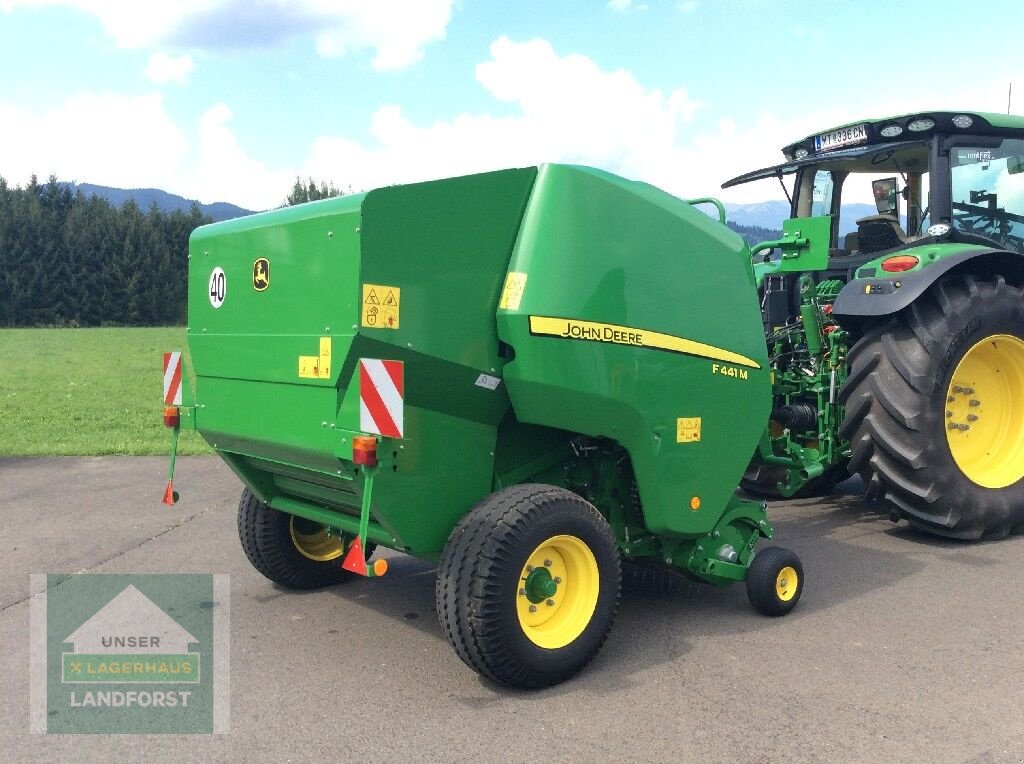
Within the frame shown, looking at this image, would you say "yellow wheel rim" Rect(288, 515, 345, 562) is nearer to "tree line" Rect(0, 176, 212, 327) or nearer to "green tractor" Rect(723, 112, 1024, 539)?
"green tractor" Rect(723, 112, 1024, 539)

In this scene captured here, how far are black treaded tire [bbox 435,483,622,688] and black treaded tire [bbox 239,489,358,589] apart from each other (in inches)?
55.3

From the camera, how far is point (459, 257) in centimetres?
345

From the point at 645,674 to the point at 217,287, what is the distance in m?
2.44

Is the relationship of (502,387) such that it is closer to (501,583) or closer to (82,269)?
(501,583)

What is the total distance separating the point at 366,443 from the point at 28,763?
1.47 meters

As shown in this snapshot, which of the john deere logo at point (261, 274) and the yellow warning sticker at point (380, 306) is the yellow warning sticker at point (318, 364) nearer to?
the yellow warning sticker at point (380, 306)

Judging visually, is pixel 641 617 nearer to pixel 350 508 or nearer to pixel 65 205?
pixel 350 508

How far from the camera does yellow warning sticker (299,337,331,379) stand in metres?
3.33

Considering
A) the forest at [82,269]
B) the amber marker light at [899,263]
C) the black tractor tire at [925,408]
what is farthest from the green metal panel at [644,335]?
the forest at [82,269]

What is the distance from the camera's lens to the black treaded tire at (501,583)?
10.6 feet

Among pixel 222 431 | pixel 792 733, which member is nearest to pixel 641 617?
pixel 792 733

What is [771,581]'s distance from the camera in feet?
13.4

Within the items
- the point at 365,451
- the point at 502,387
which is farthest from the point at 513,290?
the point at 365,451

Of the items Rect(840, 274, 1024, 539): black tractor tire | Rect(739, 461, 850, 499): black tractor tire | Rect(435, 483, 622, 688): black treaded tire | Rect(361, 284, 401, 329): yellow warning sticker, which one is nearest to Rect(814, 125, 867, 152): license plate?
Rect(840, 274, 1024, 539): black tractor tire
